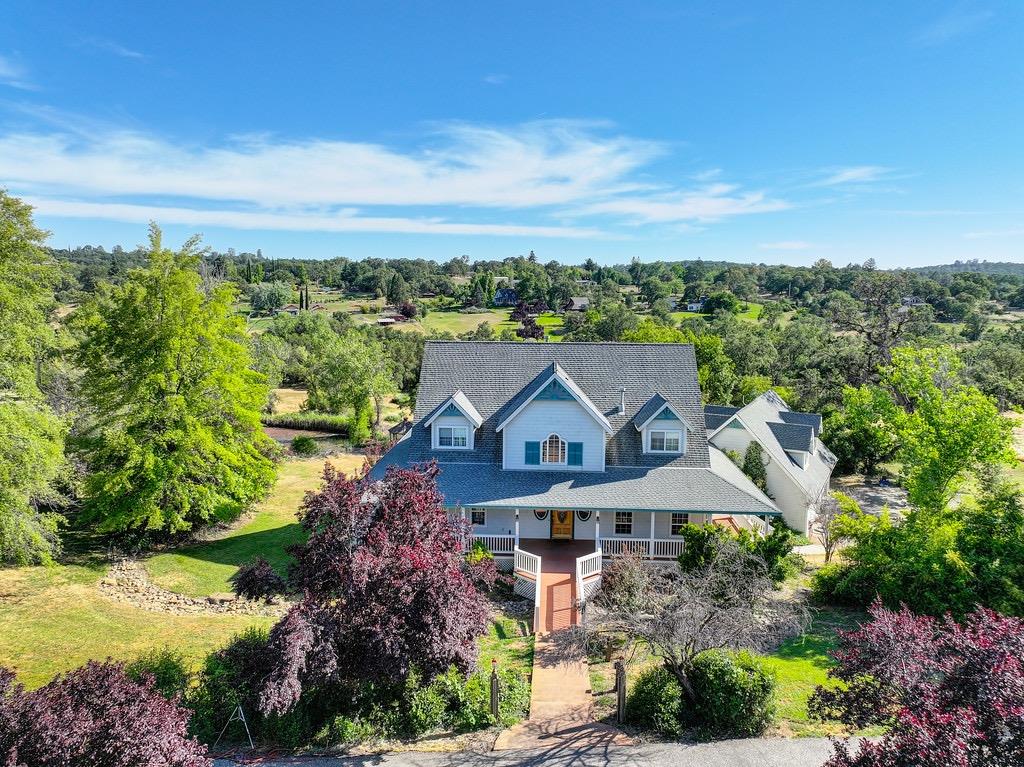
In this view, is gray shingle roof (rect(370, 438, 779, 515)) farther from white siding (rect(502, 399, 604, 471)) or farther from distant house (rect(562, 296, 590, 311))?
distant house (rect(562, 296, 590, 311))

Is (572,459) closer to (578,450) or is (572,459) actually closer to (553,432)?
(578,450)

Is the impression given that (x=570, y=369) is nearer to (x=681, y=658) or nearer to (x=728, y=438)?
(x=728, y=438)

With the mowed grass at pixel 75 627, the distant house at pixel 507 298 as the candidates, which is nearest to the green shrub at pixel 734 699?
the mowed grass at pixel 75 627

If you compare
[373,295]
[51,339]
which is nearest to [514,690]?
[51,339]

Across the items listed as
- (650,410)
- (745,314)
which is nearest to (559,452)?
(650,410)

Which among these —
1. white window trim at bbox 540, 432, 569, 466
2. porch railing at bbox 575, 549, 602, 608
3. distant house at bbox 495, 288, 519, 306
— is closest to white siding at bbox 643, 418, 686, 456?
white window trim at bbox 540, 432, 569, 466

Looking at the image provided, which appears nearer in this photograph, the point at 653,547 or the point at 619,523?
the point at 653,547

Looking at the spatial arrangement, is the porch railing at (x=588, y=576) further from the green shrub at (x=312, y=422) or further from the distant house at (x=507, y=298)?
the distant house at (x=507, y=298)
